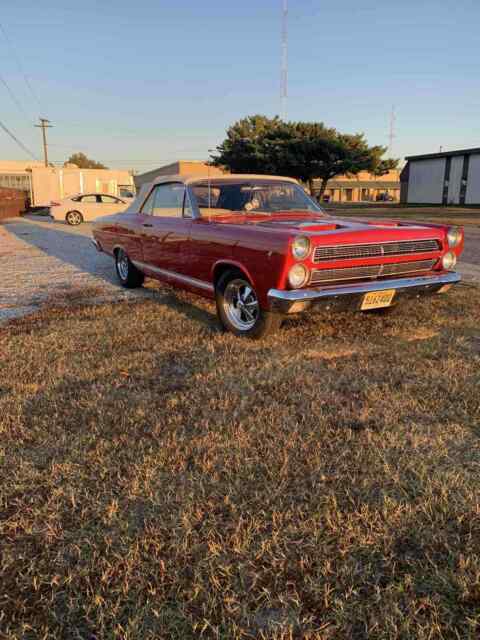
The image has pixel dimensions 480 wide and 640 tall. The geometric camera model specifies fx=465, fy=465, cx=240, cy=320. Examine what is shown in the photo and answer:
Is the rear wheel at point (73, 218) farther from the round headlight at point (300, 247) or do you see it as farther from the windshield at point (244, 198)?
the round headlight at point (300, 247)

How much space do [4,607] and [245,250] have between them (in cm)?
→ 290

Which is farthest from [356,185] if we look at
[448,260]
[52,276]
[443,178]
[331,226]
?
[331,226]

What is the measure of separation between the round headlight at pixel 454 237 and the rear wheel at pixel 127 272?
396 cm

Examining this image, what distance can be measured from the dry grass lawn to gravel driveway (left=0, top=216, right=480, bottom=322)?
252 cm

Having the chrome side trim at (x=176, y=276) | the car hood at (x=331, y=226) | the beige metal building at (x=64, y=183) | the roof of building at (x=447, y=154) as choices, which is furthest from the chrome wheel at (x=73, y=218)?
the roof of building at (x=447, y=154)

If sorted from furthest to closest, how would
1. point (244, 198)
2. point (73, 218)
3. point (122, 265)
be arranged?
1. point (73, 218)
2. point (122, 265)
3. point (244, 198)

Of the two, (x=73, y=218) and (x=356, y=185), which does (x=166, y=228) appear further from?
(x=356, y=185)

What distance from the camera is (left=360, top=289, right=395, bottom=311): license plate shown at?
3.80 meters

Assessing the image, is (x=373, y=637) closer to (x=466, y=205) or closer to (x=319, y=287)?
(x=319, y=287)

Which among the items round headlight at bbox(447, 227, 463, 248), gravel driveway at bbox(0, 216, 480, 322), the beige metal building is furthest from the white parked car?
round headlight at bbox(447, 227, 463, 248)

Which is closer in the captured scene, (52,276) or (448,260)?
(448,260)

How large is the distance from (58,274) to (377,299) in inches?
239

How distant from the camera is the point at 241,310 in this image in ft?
14.2

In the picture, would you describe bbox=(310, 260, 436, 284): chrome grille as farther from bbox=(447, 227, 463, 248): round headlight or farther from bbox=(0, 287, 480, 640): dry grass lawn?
bbox=(0, 287, 480, 640): dry grass lawn
